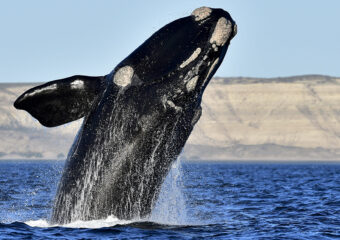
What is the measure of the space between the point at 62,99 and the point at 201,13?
98.1 inches

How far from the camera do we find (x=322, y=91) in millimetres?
189750

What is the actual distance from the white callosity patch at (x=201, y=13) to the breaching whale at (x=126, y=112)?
0.17m

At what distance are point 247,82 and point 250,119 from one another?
1624 cm

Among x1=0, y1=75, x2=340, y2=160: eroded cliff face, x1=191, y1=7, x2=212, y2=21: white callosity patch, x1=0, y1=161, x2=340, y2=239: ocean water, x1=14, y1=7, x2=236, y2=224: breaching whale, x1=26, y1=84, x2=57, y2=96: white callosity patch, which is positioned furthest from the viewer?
x1=0, y1=75, x2=340, y2=160: eroded cliff face

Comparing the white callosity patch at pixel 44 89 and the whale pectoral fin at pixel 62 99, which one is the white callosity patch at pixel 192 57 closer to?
the whale pectoral fin at pixel 62 99

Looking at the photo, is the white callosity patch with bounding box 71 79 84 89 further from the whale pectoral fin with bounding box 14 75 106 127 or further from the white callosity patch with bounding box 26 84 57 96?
the white callosity patch with bounding box 26 84 57 96

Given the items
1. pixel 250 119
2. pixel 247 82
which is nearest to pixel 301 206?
pixel 250 119

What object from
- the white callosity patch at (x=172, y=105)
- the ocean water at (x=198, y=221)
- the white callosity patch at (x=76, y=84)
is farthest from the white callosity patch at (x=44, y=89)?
the ocean water at (x=198, y=221)

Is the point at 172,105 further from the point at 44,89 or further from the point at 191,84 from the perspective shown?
the point at 44,89

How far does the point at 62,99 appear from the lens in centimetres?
1152

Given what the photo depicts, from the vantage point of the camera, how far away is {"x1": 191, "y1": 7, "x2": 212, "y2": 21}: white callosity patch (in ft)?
38.7

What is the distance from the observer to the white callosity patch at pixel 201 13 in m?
11.8

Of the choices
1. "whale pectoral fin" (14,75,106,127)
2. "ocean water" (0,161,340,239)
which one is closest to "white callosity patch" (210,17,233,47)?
"whale pectoral fin" (14,75,106,127)

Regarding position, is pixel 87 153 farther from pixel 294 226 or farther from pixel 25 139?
pixel 25 139
